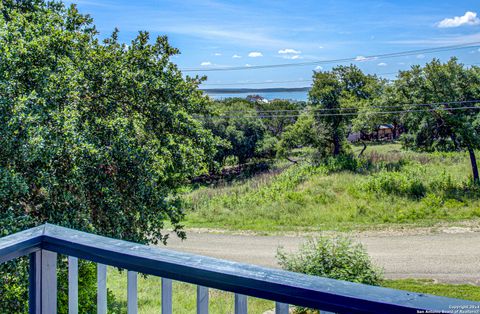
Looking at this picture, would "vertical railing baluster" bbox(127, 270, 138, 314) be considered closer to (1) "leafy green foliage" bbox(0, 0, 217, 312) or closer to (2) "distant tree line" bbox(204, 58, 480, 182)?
(1) "leafy green foliage" bbox(0, 0, 217, 312)

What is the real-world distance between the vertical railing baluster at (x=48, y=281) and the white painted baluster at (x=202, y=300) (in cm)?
51

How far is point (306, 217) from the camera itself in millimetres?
15750

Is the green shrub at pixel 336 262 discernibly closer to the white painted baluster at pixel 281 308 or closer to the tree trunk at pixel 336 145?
the white painted baluster at pixel 281 308

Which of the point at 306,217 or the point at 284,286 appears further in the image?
the point at 306,217

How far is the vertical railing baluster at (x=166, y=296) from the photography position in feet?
3.65

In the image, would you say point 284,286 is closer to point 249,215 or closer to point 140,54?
point 140,54

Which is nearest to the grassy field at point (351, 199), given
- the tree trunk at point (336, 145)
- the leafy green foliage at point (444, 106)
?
the leafy green foliage at point (444, 106)

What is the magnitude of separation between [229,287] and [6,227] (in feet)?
13.4

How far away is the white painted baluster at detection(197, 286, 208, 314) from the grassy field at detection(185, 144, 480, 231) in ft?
44.9

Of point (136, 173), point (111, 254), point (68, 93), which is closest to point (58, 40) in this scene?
point (68, 93)

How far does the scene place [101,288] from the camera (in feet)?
4.27

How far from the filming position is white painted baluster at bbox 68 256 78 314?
1276 millimetres

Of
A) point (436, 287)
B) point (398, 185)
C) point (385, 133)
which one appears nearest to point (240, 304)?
point (436, 287)

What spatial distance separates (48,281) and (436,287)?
9.04 meters
